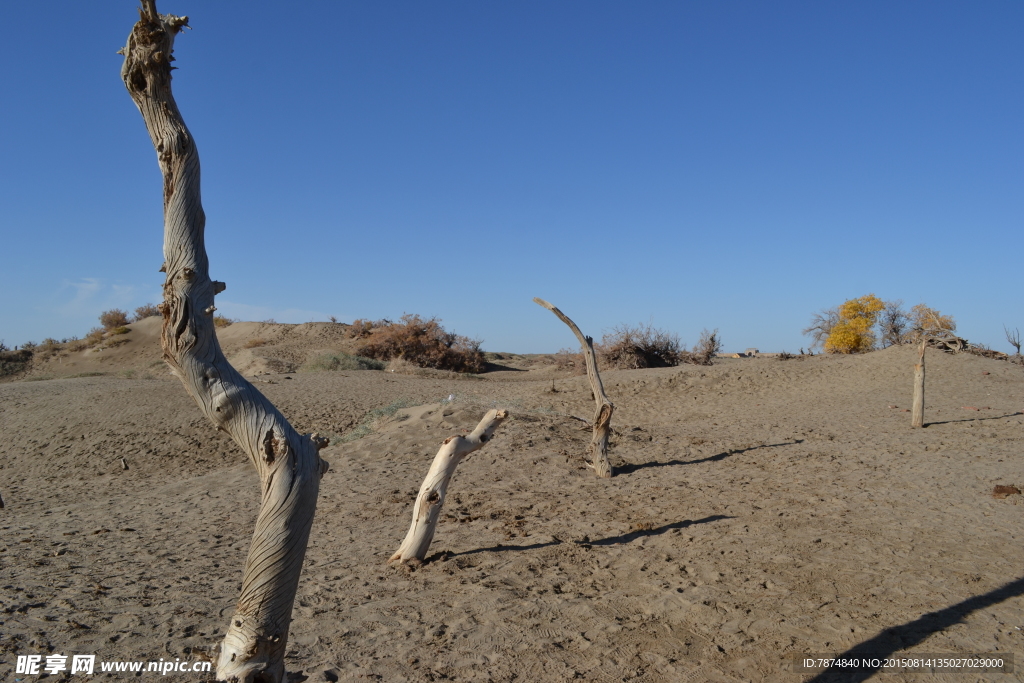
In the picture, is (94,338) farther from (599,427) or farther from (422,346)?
(599,427)

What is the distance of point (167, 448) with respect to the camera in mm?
11070

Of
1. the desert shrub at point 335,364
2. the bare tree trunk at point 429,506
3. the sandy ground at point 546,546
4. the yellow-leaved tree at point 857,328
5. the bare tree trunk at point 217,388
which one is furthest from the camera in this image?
the yellow-leaved tree at point 857,328

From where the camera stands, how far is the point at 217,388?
94.7 inches

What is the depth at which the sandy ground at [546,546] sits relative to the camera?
406cm

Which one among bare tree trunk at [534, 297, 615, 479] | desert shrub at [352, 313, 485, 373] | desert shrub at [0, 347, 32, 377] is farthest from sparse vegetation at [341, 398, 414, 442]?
desert shrub at [0, 347, 32, 377]

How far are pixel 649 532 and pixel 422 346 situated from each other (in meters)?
21.9

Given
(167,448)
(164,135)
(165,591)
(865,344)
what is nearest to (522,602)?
(165,591)

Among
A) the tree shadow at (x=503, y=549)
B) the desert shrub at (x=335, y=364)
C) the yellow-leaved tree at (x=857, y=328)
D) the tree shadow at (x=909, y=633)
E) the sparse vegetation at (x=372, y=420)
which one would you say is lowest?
the tree shadow at (x=503, y=549)

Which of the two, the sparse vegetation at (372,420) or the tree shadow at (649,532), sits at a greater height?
the sparse vegetation at (372,420)

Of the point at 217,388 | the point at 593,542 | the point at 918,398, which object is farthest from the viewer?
the point at 918,398

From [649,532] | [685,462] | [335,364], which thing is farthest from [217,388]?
[335,364]

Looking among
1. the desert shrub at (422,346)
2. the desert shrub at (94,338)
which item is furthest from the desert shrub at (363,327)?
the desert shrub at (94,338)

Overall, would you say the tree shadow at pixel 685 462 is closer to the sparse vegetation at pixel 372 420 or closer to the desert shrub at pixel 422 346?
the sparse vegetation at pixel 372 420

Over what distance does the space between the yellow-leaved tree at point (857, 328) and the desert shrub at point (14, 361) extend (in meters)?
35.1
